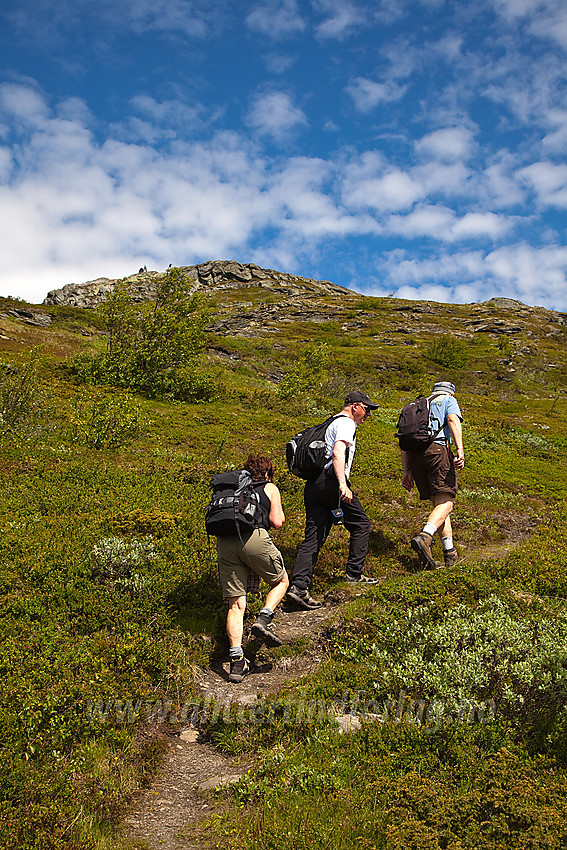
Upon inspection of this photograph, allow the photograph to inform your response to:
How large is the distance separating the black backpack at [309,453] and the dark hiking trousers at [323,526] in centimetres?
15

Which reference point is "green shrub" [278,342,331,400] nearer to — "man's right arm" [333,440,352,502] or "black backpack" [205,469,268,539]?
"man's right arm" [333,440,352,502]

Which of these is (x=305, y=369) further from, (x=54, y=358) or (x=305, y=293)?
(x=305, y=293)

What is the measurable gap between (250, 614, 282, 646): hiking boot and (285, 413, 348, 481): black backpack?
2.13m

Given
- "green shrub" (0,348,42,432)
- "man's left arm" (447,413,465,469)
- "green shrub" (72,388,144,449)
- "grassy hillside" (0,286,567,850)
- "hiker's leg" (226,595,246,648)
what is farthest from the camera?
"green shrub" (72,388,144,449)

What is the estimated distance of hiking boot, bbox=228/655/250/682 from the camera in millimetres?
5633

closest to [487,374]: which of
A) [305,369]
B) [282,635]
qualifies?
[305,369]

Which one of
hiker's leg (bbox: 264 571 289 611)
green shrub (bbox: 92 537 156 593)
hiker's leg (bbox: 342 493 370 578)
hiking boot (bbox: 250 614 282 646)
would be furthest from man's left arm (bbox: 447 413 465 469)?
green shrub (bbox: 92 537 156 593)

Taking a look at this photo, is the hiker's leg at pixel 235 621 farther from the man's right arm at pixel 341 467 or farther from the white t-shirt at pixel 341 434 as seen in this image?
the white t-shirt at pixel 341 434

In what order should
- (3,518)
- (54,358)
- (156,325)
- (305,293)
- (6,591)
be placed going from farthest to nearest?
(305,293), (54,358), (156,325), (3,518), (6,591)

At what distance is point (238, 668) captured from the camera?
569cm

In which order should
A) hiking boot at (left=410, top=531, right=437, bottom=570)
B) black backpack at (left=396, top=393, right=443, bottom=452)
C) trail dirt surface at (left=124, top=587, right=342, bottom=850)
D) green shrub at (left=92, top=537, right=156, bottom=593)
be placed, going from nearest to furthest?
trail dirt surface at (left=124, top=587, right=342, bottom=850) → green shrub at (left=92, top=537, right=156, bottom=593) → hiking boot at (left=410, top=531, right=437, bottom=570) → black backpack at (left=396, top=393, right=443, bottom=452)

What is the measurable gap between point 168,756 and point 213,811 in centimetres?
85

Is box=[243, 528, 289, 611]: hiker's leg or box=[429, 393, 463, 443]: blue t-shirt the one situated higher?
box=[429, 393, 463, 443]: blue t-shirt

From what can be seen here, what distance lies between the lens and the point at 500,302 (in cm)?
13412
